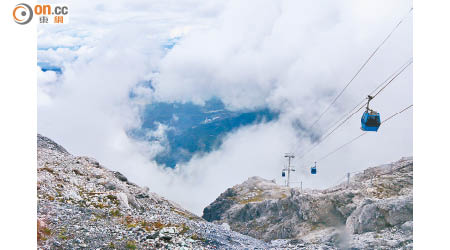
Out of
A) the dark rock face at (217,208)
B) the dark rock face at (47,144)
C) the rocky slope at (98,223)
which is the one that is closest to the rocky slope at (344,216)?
the dark rock face at (217,208)

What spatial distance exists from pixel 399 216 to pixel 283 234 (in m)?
34.4

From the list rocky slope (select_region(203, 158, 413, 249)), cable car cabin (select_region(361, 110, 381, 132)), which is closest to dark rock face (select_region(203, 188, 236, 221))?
rocky slope (select_region(203, 158, 413, 249))

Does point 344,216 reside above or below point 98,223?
below

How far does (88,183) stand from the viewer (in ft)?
167

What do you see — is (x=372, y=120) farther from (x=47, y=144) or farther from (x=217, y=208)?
(x=217, y=208)

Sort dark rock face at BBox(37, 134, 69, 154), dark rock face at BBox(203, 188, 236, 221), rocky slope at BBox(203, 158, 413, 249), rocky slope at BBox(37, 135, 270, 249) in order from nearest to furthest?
1. rocky slope at BBox(37, 135, 270, 249)
2. rocky slope at BBox(203, 158, 413, 249)
3. dark rock face at BBox(37, 134, 69, 154)
4. dark rock face at BBox(203, 188, 236, 221)

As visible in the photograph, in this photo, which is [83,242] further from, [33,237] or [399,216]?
[399,216]

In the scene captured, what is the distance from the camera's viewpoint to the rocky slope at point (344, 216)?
3972 centimetres

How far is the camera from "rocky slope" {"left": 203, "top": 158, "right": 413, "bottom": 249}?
39.7 m

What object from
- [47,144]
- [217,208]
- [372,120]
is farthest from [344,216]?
[217,208]

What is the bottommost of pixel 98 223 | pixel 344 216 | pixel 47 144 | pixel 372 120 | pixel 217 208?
pixel 217 208

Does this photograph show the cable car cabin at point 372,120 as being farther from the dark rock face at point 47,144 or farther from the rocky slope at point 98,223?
the dark rock face at point 47,144

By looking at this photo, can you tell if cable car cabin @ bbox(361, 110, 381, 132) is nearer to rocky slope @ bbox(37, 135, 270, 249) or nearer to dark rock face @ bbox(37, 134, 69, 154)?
rocky slope @ bbox(37, 135, 270, 249)

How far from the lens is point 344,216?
191 ft
